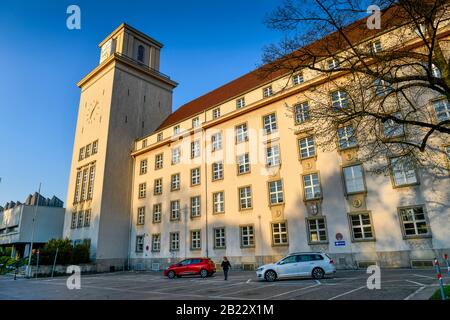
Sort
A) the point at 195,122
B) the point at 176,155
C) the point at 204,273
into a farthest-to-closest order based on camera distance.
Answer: the point at 176,155 → the point at 195,122 → the point at 204,273

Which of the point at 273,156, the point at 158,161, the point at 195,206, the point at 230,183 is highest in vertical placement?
the point at 158,161

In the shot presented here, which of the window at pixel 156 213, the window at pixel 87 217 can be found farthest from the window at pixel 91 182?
the window at pixel 156 213

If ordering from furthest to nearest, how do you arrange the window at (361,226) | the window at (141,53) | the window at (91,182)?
the window at (141,53)
the window at (91,182)
the window at (361,226)

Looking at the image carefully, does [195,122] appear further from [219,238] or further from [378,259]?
[378,259]

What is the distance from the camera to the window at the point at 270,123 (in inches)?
1080

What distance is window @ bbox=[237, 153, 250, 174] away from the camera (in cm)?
2831

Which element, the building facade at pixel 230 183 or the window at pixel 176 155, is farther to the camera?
the window at pixel 176 155

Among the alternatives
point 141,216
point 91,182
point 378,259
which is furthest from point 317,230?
point 91,182

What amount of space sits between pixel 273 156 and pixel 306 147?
3.12 m

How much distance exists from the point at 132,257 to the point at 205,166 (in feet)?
50.9

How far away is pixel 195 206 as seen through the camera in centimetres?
3203

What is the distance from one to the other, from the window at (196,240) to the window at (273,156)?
10590mm

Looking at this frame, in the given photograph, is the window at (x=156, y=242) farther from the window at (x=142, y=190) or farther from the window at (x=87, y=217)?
the window at (x=87, y=217)
